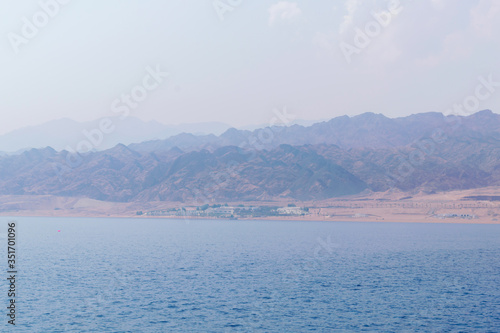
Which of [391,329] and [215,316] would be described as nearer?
[391,329]

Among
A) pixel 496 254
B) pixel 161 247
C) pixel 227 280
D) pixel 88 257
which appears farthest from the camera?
pixel 161 247

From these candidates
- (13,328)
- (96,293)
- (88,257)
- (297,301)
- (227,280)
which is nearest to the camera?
(13,328)

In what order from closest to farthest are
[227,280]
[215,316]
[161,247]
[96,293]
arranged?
[215,316], [96,293], [227,280], [161,247]

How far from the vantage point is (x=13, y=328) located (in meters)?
69.1

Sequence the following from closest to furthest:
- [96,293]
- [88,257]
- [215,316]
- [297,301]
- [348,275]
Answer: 1. [215,316]
2. [297,301]
3. [96,293]
4. [348,275]
5. [88,257]

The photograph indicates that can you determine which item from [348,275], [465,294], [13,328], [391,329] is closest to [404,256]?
[348,275]

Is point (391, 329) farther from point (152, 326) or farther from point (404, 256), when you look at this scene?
point (404, 256)

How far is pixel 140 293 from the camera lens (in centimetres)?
9356

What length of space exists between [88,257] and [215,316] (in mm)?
87793

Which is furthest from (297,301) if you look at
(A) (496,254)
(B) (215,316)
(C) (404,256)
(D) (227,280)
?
(A) (496,254)

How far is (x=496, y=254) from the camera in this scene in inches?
6531

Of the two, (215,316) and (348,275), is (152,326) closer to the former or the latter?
(215,316)

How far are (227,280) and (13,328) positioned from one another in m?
47.8

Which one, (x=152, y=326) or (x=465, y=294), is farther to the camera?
(x=465, y=294)
